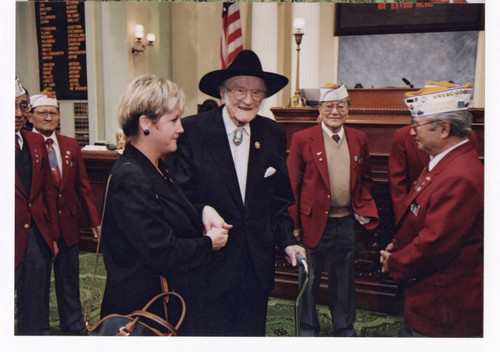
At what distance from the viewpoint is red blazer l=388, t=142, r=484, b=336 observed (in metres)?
2.12

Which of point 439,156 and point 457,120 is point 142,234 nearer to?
point 439,156

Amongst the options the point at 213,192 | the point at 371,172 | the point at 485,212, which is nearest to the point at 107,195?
the point at 213,192

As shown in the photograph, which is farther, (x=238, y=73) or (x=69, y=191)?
(x=69, y=191)

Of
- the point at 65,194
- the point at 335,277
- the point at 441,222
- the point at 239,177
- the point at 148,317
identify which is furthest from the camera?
the point at 335,277

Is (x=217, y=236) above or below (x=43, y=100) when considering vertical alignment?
below

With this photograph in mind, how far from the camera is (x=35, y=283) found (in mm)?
2320

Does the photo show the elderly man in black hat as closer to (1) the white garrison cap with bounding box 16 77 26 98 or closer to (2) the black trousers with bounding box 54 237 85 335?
(2) the black trousers with bounding box 54 237 85 335

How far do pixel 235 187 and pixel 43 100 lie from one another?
113 cm

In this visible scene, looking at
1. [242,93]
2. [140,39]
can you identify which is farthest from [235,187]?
[140,39]

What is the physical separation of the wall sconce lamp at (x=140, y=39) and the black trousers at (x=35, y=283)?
3.59ft

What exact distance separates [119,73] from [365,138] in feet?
4.51

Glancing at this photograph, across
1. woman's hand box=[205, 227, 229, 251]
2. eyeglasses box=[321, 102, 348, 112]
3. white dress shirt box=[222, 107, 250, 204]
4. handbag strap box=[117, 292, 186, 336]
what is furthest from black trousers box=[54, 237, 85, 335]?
eyeglasses box=[321, 102, 348, 112]

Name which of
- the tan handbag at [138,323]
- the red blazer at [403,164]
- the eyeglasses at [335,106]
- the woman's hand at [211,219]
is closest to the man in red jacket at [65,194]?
the tan handbag at [138,323]
